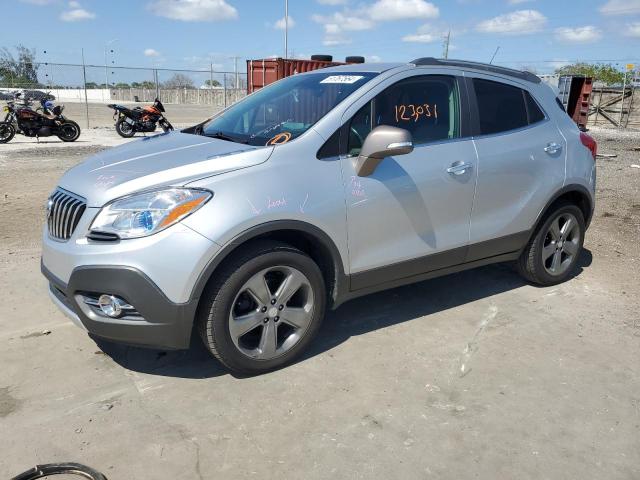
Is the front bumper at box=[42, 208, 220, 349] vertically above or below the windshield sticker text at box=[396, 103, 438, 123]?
below

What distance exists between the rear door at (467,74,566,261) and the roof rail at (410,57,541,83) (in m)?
0.09

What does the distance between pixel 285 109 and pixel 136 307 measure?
169cm

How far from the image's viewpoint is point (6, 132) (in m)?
14.1

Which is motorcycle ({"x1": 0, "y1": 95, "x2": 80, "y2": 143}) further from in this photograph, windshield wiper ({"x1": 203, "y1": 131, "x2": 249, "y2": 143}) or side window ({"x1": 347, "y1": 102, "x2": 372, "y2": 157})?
side window ({"x1": 347, "y1": 102, "x2": 372, "y2": 157})

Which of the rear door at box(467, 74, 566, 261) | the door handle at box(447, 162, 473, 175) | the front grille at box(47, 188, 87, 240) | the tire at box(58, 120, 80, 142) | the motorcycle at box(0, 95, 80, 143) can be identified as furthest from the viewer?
the tire at box(58, 120, 80, 142)

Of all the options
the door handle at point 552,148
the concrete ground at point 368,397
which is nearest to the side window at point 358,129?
the concrete ground at point 368,397

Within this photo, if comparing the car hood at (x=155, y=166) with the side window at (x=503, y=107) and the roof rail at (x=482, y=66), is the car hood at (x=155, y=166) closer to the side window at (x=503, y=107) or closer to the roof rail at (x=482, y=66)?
the roof rail at (x=482, y=66)

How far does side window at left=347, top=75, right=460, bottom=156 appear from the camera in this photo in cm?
349

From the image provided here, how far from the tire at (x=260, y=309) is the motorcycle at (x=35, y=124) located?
13425 millimetres

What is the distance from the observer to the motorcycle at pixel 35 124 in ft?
46.2

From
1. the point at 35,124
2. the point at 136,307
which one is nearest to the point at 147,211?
the point at 136,307

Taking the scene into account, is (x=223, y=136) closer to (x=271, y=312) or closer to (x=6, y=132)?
(x=271, y=312)

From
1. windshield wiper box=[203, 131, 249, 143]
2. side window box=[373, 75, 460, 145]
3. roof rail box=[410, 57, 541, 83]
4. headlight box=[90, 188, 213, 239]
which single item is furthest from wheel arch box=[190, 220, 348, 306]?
roof rail box=[410, 57, 541, 83]

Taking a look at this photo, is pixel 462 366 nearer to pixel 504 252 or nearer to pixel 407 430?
pixel 407 430
